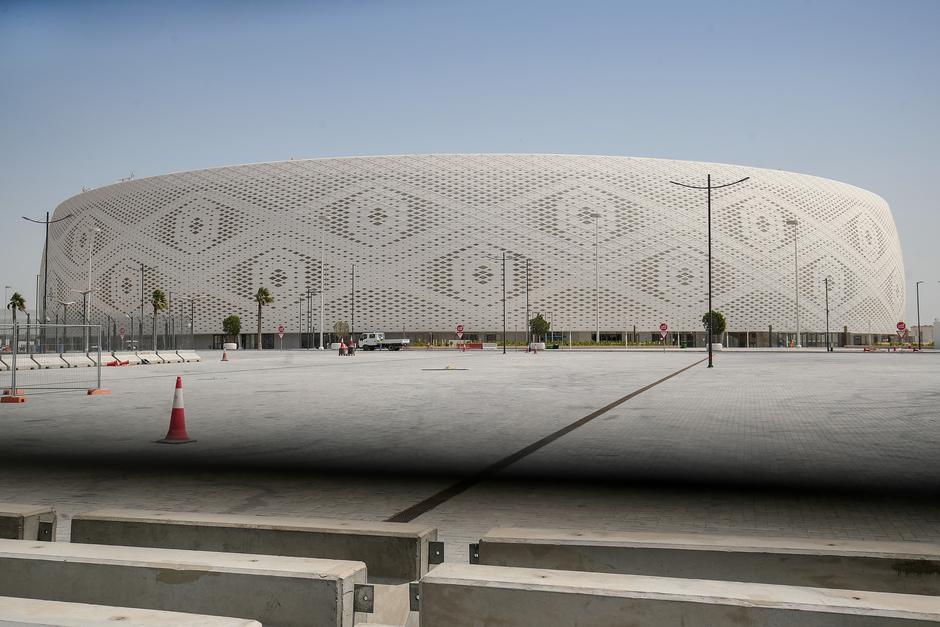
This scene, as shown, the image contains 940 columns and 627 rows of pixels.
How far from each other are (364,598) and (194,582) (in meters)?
0.63

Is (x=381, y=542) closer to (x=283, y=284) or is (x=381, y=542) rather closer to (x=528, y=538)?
(x=528, y=538)

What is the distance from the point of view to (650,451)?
9898mm

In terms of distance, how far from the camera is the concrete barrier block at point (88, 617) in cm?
231

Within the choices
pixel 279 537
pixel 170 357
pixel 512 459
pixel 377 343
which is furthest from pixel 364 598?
pixel 377 343

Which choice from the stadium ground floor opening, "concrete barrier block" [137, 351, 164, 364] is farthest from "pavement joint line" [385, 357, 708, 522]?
the stadium ground floor opening

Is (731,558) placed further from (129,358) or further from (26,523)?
(129,358)

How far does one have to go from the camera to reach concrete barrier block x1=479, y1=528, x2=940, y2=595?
306 centimetres

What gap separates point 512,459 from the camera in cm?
938

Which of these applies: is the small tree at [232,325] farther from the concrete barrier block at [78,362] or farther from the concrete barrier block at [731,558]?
the concrete barrier block at [731,558]

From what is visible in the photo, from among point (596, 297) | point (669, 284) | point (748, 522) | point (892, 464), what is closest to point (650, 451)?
point (892, 464)

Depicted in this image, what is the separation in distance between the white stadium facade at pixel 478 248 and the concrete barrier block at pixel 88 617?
4000 inches

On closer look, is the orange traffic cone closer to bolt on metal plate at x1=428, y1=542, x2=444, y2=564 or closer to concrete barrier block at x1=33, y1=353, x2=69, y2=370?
bolt on metal plate at x1=428, y1=542, x2=444, y2=564

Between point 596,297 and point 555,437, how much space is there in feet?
300

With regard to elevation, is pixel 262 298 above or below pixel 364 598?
above
